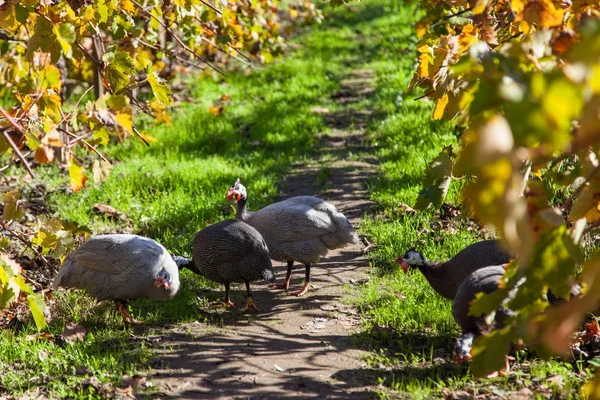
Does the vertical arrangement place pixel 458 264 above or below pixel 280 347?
above

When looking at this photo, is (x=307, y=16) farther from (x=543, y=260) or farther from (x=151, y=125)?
(x=543, y=260)

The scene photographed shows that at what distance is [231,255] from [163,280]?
0.54 meters

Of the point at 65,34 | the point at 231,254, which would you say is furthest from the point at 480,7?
the point at 231,254

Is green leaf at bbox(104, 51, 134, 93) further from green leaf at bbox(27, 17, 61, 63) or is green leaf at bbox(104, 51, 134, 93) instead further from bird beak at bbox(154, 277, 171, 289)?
bird beak at bbox(154, 277, 171, 289)

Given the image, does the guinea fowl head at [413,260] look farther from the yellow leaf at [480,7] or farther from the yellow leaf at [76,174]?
the yellow leaf at [76,174]

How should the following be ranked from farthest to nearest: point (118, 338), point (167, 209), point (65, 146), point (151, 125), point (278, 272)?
1. point (151, 125)
2. point (167, 209)
3. point (278, 272)
4. point (118, 338)
5. point (65, 146)

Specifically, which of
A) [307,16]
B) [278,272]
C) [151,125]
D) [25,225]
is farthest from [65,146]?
[307,16]

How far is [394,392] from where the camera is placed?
151 inches

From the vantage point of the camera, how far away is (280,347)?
454 centimetres

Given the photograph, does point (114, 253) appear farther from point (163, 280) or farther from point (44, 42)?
point (44, 42)

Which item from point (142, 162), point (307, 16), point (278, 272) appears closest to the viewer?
point (278, 272)

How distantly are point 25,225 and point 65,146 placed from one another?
11.7 feet

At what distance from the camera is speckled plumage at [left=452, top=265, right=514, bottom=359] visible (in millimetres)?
3855

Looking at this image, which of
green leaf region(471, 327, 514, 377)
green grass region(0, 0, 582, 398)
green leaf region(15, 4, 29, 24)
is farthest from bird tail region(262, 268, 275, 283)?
green leaf region(471, 327, 514, 377)
